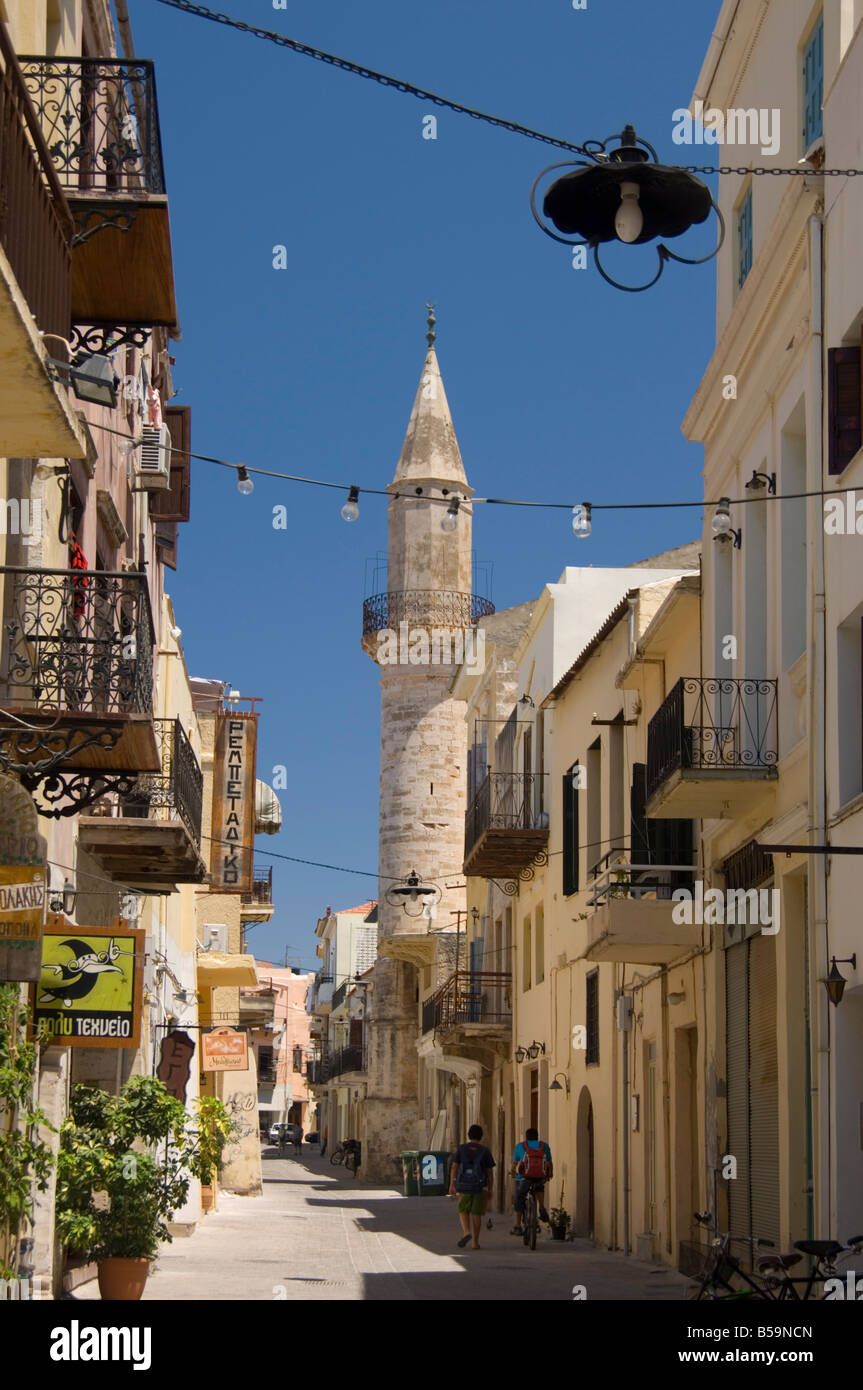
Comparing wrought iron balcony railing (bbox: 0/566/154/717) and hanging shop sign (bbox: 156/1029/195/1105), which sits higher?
wrought iron balcony railing (bbox: 0/566/154/717)

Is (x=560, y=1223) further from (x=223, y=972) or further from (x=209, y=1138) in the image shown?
(x=209, y=1138)

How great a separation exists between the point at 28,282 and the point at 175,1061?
53.5ft

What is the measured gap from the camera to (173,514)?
23969mm

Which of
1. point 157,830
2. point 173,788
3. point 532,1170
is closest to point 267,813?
point 532,1170

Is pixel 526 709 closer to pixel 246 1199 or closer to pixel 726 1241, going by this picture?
pixel 246 1199

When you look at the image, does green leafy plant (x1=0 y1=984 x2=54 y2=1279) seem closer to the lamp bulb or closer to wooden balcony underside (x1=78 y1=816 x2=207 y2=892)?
wooden balcony underside (x1=78 y1=816 x2=207 y2=892)

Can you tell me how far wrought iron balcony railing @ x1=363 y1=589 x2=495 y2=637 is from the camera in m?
48.2

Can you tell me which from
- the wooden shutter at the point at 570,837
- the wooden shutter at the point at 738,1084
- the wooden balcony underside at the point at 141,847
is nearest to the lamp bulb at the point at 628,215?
the wooden shutter at the point at 738,1084

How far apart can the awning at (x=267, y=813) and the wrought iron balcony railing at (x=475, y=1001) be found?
28.4 feet

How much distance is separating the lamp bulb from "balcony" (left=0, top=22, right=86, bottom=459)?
2.93 metres

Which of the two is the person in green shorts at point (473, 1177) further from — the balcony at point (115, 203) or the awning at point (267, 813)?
the awning at point (267, 813)

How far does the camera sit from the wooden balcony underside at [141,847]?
17344 millimetres

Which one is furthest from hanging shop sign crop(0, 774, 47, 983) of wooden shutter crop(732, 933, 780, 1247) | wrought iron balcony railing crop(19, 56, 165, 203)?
wooden shutter crop(732, 933, 780, 1247)
